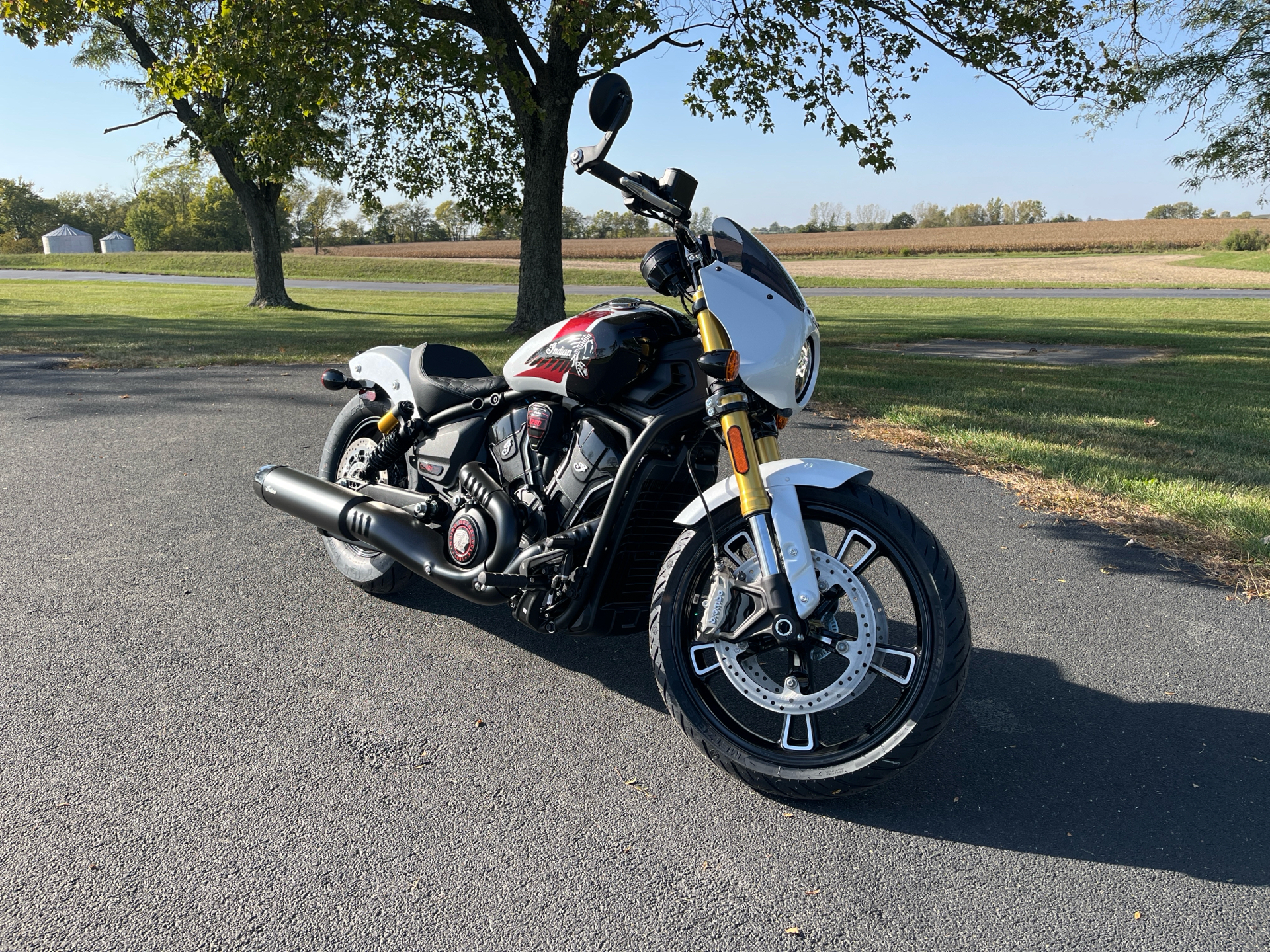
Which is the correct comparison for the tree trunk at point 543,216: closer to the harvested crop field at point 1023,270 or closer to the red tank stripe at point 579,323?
the red tank stripe at point 579,323

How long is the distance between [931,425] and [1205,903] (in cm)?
591

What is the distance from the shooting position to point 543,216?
15180mm

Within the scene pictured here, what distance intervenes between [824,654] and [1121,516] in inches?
141

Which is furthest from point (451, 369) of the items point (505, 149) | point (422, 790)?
point (505, 149)

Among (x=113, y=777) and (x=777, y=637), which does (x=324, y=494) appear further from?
(x=777, y=637)

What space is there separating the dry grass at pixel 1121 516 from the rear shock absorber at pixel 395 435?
151 inches

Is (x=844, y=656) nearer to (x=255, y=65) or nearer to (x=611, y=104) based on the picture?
(x=611, y=104)

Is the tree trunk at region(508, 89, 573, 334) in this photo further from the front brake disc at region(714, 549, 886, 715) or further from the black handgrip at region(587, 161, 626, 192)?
the front brake disc at region(714, 549, 886, 715)

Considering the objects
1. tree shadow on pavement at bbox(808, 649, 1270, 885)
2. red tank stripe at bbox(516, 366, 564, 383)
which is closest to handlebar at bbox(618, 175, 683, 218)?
red tank stripe at bbox(516, 366, 564, 383)

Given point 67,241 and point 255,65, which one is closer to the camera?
point 255,65

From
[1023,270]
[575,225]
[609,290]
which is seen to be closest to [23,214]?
[575,225]

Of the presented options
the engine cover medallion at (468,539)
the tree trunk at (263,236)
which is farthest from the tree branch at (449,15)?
the engine cover medallion at (468,539)

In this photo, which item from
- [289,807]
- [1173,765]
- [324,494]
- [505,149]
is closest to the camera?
[289,807]

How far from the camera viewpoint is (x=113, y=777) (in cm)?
267
